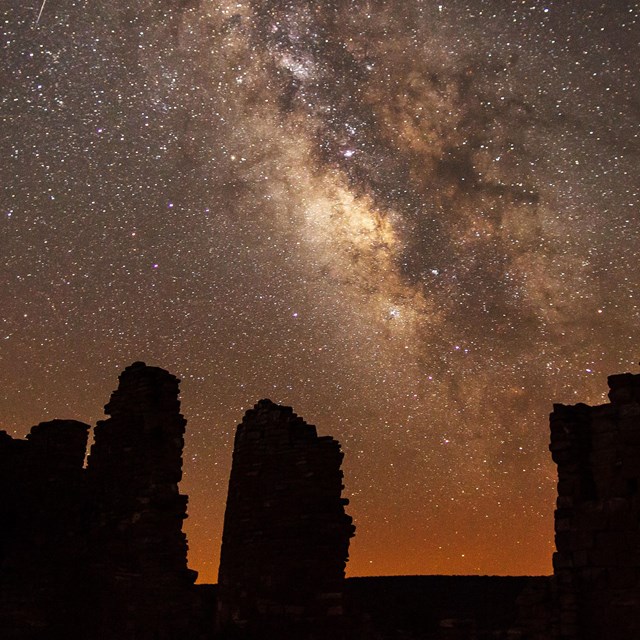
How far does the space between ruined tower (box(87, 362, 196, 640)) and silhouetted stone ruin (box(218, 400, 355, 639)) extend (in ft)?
3.57

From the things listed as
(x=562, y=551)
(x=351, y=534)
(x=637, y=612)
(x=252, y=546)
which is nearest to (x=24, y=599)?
(x=252, y=546)

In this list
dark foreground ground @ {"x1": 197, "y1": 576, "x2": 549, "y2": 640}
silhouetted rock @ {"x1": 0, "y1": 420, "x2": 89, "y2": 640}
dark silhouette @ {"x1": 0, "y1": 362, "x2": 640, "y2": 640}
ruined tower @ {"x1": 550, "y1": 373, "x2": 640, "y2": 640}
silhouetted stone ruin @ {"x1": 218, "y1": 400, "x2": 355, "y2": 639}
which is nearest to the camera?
ruined tower @ {"x1": 550, "y1": 373, "x2": 640, "y2": 640}

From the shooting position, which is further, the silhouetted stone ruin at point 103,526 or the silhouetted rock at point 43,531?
the silhouetted rock at point 43,531

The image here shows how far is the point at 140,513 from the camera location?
13094 mm

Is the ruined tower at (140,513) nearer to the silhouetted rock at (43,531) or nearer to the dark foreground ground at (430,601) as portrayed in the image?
the silhouetted rock at (43,531)

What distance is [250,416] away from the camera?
14.7 m

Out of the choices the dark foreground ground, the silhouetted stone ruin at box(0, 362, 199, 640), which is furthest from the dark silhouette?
the dark foreground ground

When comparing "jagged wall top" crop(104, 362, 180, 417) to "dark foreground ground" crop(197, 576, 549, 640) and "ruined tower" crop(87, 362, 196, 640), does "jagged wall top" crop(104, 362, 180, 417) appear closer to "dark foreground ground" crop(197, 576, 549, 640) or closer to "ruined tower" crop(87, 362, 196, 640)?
"ruined tower" crop(87, 362, 196, 640)

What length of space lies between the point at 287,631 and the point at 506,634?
150 inches

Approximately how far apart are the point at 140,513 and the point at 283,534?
8.38 feet

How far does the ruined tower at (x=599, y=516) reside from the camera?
389 inches

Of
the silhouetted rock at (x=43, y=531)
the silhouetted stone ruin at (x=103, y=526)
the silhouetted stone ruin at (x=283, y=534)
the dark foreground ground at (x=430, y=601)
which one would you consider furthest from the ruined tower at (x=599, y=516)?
the dark foreground ground at (x=430, y=601)

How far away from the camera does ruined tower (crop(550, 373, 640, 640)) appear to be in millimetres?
9883

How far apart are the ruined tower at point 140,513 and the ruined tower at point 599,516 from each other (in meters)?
6.42
